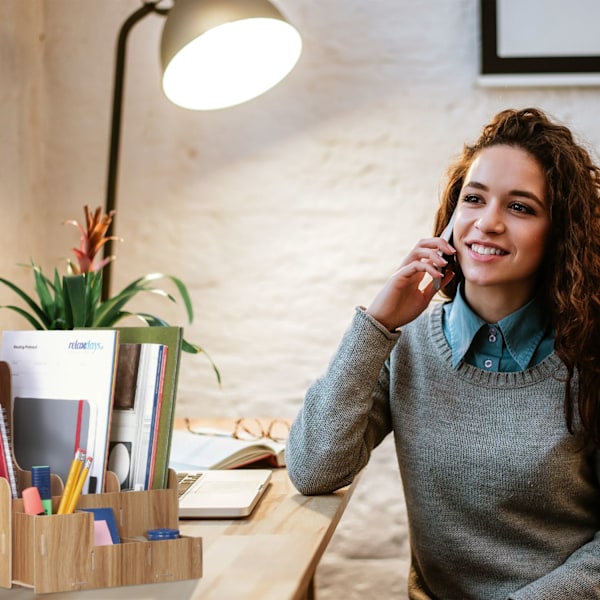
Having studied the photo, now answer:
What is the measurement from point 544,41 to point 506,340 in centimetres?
A: 124

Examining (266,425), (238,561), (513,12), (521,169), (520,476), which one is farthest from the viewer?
(513,12)

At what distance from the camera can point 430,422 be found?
130 centimetres

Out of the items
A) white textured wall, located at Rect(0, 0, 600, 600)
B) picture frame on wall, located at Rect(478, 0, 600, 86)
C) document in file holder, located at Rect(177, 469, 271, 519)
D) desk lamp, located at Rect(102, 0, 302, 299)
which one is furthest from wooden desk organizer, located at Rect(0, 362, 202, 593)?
picture frame on wall, located at Rect(478, 0, 600, 86)

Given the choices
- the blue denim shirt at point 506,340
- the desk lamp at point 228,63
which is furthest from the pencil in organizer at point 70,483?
the desk lamp at point 228,63

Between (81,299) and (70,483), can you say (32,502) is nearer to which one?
(70,483)

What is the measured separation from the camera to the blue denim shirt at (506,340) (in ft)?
4.33

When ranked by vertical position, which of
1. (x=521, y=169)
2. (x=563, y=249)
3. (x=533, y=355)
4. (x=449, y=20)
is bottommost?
(x=533, y=355)

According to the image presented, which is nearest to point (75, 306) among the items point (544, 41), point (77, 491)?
point (77, 491)

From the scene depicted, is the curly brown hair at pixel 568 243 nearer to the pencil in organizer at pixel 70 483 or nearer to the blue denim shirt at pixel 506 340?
the blue denim shirt at pixel 506 340

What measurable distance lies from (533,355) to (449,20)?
1.29 meters

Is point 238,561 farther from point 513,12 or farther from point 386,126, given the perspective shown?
point 513,12

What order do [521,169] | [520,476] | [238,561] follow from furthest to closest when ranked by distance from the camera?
[521,169] < [520,476] < [238,561]

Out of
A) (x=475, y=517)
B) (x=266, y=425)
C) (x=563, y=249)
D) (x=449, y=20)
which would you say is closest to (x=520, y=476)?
(x=475, y=517)

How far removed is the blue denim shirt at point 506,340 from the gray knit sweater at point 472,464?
0.07 ft
